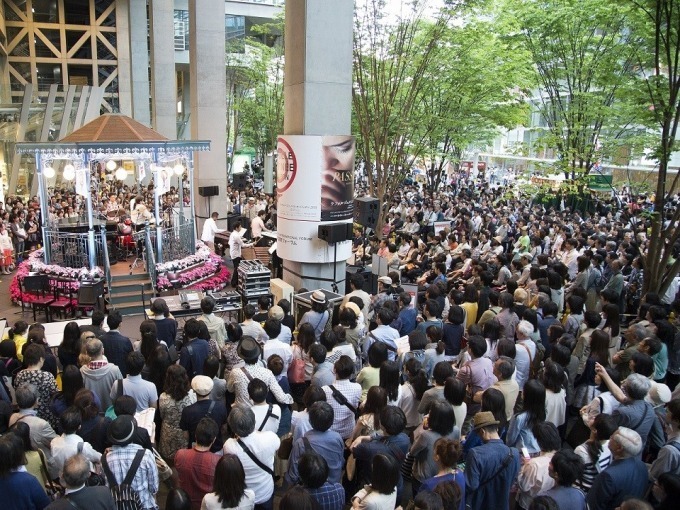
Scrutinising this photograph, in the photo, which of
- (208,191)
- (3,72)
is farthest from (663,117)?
(3,72)

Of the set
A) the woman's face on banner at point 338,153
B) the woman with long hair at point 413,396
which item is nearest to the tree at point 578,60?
the woman's face on banner at point 338,153

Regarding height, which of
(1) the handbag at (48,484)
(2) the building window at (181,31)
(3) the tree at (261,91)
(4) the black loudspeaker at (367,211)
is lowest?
(1) the handbag at (48,484)

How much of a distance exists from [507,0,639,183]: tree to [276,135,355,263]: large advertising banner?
20.5ft

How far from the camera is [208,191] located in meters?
18.8

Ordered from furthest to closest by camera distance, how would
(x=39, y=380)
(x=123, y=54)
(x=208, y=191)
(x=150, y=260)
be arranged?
(x=123, y=54) → (x=208, y=191) → (x=150, y=260) → (x=39, y=380)

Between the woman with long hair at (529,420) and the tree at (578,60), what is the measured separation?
35.5 feet

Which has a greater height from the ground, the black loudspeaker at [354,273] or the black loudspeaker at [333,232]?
the black loudspeaker at [333,232]

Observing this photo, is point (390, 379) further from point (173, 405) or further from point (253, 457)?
point (173, 405)

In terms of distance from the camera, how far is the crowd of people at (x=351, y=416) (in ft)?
11.8

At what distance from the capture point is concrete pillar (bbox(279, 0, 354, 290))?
34.4ft

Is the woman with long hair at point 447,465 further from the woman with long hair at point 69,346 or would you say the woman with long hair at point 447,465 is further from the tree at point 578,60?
Answer: the tree at point 578,60

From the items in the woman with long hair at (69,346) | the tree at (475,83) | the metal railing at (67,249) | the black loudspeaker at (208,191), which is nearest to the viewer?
the woman with long hair at (69,346)

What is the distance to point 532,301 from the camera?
28.8ft

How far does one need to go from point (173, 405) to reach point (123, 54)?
34.2 metres
